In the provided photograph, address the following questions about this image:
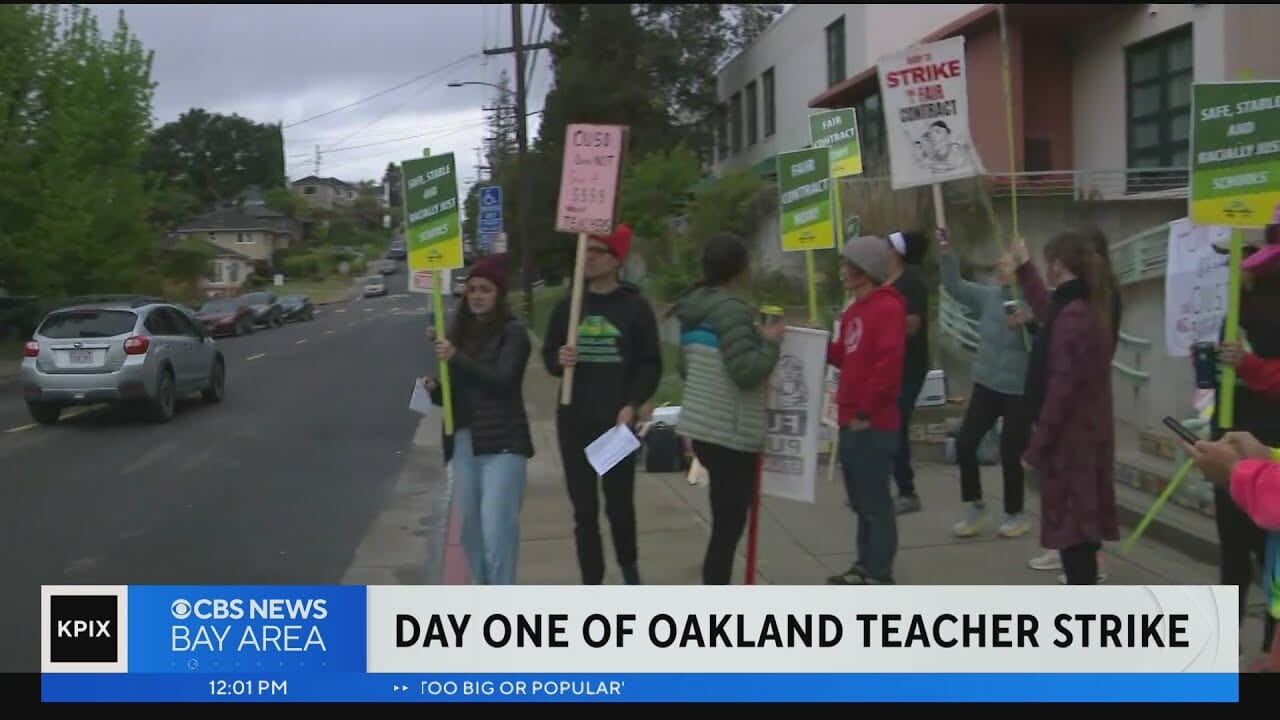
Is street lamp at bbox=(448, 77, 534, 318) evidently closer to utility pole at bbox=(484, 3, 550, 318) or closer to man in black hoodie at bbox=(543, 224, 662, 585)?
utility pole at bbox=(484, 3, 550, 318)

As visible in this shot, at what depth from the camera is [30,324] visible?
6078 millimetres

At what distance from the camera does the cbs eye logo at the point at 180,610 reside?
4.03m

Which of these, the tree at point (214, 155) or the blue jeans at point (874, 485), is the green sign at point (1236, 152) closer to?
the blue jeans at point (874, 485)

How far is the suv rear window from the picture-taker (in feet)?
22.8

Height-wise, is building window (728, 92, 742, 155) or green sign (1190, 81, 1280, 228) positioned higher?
building window (728, 92, 742, 155)

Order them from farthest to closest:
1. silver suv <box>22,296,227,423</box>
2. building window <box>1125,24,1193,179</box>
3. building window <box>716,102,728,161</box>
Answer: building window <box>716,102,728,161</box> < building window <box>1125,24,1193,179</box> < silver suv <box>22,296,227,423</box>

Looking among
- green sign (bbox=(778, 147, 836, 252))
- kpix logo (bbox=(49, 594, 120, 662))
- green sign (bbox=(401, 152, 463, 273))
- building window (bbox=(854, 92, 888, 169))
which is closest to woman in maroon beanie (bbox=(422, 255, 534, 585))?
green sign (bbox=(401, 152, 463, 273))

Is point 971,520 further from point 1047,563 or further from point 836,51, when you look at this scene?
point 836,51

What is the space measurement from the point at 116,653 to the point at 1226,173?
14.3 feet

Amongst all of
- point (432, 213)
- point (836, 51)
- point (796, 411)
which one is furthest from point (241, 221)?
point (836, 51)

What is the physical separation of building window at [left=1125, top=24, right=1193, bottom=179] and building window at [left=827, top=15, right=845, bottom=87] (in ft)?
24.3

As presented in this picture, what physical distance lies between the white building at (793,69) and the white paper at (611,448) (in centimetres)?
1145
